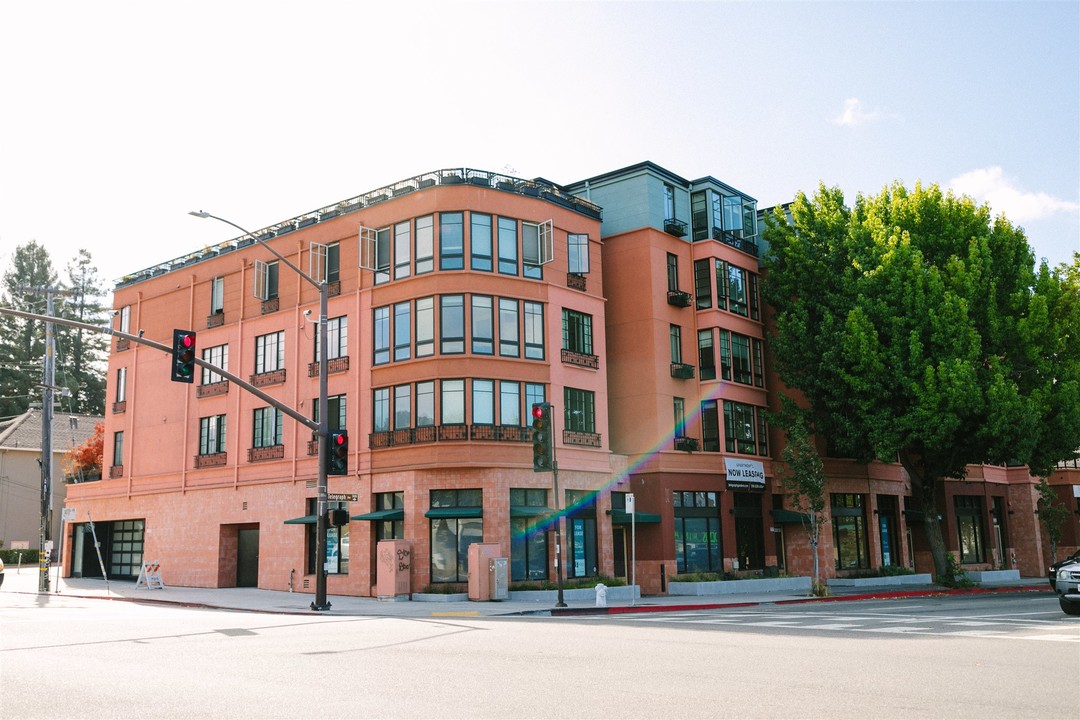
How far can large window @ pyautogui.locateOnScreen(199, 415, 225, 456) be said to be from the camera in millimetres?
39406

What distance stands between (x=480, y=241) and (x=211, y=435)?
15649mm

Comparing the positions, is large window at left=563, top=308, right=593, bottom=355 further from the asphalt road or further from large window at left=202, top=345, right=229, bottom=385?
the asphalt road

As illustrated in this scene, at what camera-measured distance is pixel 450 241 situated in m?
32.8

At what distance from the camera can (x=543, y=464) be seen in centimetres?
2519

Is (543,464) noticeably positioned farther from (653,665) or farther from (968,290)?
(968,290)

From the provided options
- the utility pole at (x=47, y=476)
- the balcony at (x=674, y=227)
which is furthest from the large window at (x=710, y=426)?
the utility pole at (x=47, y=476)

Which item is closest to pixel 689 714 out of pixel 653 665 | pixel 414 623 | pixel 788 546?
pixel 653 665

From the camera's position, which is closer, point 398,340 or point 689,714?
point 689,714

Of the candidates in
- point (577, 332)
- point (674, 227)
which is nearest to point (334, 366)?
point (577, 332)

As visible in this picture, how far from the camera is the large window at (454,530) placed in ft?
101

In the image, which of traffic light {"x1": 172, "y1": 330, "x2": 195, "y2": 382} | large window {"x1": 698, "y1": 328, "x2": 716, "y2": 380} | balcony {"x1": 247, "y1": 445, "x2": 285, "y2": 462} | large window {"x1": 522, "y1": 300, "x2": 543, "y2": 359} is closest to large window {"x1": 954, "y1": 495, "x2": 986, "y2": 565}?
large window {"x1": 698, "y1": 328, "x2": 716, "y2": 380}

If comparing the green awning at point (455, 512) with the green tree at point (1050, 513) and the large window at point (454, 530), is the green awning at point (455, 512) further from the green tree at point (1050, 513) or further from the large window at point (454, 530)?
the green tree at point (1050, 513)

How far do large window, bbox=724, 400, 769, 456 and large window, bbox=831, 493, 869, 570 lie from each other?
17.6 feet

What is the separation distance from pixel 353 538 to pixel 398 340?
722 cm
